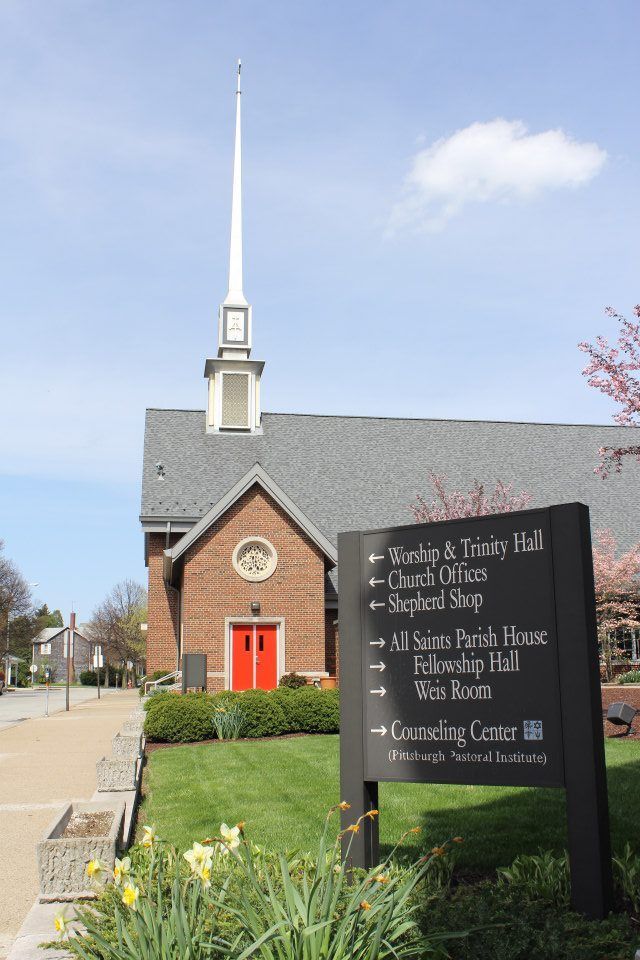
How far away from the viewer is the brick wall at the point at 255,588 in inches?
1027

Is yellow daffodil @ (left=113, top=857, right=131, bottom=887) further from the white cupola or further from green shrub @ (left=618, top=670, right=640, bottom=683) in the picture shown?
the white cupola

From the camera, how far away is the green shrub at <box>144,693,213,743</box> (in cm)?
1677

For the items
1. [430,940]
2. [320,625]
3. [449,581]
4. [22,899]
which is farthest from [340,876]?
[320,625]

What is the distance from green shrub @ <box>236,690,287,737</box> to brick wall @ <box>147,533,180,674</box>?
14561 mm

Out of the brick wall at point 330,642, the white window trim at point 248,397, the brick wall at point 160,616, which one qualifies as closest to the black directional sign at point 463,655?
the brick wall at point 330,642

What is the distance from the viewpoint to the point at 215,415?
36.0 metres

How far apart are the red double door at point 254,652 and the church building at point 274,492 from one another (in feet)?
0.11

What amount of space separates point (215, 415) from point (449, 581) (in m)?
30.9

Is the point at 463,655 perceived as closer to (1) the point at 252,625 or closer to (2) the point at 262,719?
(2) the point at 262,719

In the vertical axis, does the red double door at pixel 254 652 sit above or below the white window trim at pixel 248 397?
below

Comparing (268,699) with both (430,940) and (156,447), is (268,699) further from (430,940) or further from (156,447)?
(156,447)

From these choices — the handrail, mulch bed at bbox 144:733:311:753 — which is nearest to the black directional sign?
mulch bed at bbox 144:733:311:753

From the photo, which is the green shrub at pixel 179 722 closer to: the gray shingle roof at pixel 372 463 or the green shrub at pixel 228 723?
the green shrub at pixel 228 723

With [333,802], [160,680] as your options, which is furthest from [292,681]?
[333,802]
